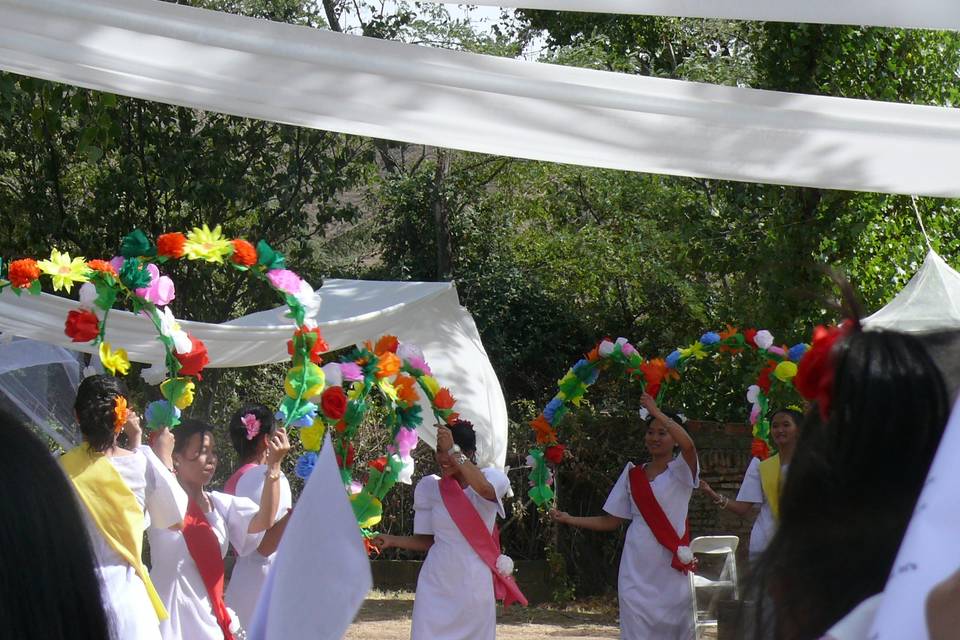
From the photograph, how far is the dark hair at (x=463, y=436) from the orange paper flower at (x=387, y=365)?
3.21ft

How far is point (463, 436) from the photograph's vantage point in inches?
285

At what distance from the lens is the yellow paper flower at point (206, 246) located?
5684 millimetres

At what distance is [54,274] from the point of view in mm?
5469

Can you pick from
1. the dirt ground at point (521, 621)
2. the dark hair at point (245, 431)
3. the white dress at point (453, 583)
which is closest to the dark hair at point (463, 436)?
the white dress at point (453, 583)

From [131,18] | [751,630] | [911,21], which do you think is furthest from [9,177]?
[751,630]

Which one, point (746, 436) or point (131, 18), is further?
point (746, 436)

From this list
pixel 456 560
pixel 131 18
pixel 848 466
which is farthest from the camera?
pixel 456 560

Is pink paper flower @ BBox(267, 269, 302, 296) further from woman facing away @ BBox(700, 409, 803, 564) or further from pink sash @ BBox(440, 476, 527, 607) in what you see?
woman facing away @ BBox(700, 409, 803, 564)

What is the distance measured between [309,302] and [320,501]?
13.7ft

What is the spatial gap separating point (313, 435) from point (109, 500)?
3.91 feet

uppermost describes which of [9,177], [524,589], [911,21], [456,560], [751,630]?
[9,177]

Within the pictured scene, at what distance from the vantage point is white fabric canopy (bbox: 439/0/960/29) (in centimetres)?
270

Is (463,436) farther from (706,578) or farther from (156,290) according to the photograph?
(706,578)

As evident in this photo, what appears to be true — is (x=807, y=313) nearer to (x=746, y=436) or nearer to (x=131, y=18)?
(x=746, y=436)
